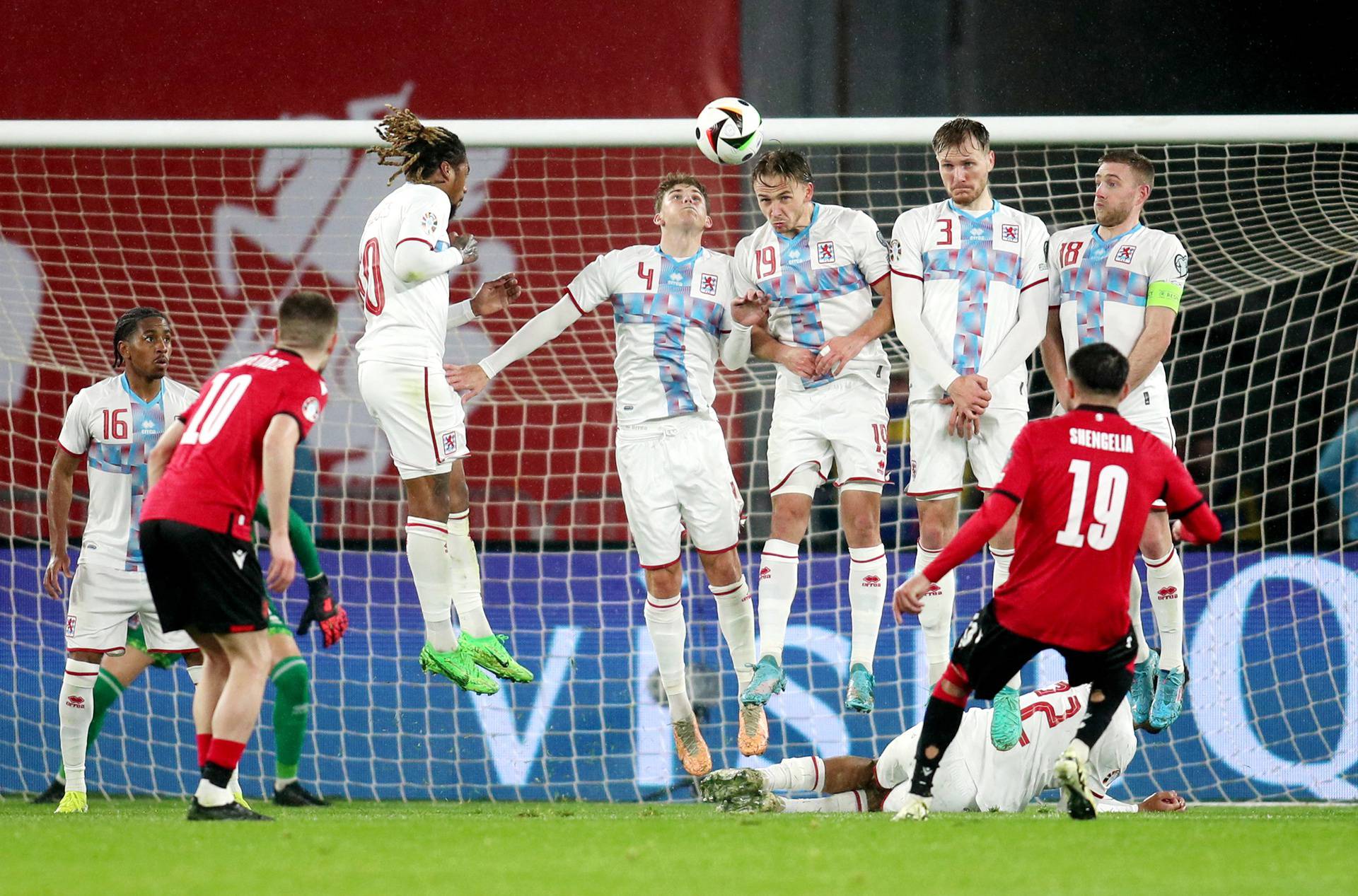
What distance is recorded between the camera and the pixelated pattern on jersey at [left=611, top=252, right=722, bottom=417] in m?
6.93

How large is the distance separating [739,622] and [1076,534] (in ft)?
7.65

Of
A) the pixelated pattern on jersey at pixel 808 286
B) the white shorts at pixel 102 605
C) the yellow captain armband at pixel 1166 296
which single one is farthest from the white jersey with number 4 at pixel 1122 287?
the white shorts at pixel 102 605

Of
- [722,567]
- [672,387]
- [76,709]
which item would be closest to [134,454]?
[76,709]

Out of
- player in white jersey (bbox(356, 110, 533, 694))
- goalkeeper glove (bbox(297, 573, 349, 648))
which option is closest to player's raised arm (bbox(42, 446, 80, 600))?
player in white jersey (bbox(356, 110, 533, 694))

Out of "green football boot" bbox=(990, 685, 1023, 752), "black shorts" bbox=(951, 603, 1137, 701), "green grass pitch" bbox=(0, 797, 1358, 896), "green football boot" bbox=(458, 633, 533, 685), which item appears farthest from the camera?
"green football boot" bbox=(458, 633, 533, 685)

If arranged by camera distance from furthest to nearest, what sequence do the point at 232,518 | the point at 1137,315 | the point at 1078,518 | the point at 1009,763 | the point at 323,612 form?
the point at 1137,315, the point at 1009,763, the point at 323,612, the point at 232,518, the point at 1078,518

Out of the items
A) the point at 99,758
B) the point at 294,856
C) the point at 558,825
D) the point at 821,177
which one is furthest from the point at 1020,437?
the point at 99,758

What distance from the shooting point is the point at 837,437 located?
265 inches

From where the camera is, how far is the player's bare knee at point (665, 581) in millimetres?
7012

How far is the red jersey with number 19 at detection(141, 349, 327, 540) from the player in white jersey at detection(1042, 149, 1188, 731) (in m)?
3.31

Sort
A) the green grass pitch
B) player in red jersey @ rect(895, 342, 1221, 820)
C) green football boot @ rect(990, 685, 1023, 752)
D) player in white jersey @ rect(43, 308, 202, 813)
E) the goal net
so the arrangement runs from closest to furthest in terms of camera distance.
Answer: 1. the green grass pitch
2. player in red jersey @ rect(895, 342, 1221, 820)
3. green football boot @ rect(990, 685, 1023, 752)
4. player in white jersey @ rect(43, 308, 202, 813)
5. the goal net

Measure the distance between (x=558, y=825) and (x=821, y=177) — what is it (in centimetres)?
522

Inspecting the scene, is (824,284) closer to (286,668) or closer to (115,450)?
(286,668)

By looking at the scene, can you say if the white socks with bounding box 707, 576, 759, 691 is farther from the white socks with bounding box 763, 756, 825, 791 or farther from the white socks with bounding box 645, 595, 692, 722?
the white socks with bounding box 763, 756, 825, 791
